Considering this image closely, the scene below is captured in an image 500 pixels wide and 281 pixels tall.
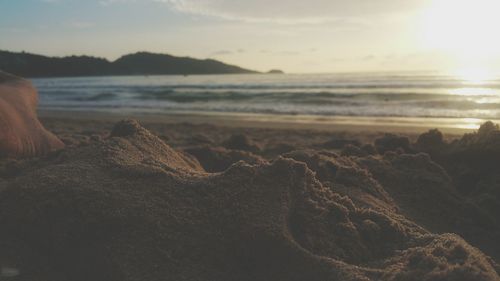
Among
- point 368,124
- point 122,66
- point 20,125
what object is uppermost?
point 122,66

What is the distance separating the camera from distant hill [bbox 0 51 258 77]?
72.8m

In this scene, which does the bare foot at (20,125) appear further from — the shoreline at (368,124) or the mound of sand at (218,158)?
the shoreline at (368,124)

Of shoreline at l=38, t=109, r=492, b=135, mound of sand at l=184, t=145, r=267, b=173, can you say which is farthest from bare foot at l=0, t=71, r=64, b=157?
shoreline at l=38, t=109, r=492, b=135

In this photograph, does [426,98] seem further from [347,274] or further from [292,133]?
[347,274]

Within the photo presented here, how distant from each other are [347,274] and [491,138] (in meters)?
2.84

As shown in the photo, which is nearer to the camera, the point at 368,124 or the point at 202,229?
the point at 202,229

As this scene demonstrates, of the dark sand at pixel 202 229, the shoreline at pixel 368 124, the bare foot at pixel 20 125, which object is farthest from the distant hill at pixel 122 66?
the dark sand at pixel 202 229

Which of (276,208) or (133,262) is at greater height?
(276,208)

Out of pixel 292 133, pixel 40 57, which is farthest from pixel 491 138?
pixel 40 57

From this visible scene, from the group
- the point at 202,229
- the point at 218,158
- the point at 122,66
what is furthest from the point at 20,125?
the point at 122,66

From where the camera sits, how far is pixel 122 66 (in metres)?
79.3

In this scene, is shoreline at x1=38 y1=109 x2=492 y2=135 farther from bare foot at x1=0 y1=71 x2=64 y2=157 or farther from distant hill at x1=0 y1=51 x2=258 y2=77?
distant hill at x1=0 y1=51 x2=258 y2=77

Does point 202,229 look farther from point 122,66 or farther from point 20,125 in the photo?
point 122,66

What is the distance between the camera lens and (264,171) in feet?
8.00
